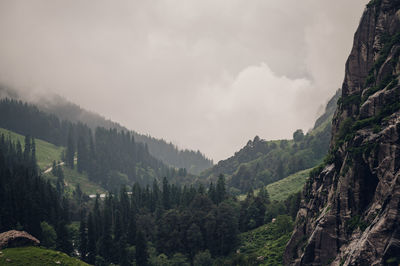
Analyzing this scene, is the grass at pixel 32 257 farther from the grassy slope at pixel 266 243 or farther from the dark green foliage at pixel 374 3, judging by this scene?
the dark green foliage at pixel 374 3

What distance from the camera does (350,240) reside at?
86.9 metres

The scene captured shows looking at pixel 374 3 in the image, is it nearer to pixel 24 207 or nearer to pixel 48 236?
pixel 48 236

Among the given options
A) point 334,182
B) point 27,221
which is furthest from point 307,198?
point 27,221

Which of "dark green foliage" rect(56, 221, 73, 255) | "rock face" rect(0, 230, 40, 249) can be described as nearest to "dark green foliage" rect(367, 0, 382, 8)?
"rock face" rect(0, 230, 40, 249)

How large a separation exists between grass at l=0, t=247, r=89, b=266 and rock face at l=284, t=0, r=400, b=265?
A: 66.0 meters

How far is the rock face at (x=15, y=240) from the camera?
130 m

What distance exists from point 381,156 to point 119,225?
126581 mm

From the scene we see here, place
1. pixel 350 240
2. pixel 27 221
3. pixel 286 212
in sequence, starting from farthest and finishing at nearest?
pixel 286 212 < pixel 27 221 < pixel 350 240

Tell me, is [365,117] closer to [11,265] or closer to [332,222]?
[332,222]

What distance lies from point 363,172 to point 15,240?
102 metres

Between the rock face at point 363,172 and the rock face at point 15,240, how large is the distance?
256ft

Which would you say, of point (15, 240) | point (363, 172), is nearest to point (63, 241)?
point (15, 240)

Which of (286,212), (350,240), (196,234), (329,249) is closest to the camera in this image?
(350,240)

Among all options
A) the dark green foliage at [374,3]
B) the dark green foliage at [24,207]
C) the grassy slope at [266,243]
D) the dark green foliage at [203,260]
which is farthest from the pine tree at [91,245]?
the dark green foliage at [374,3]
